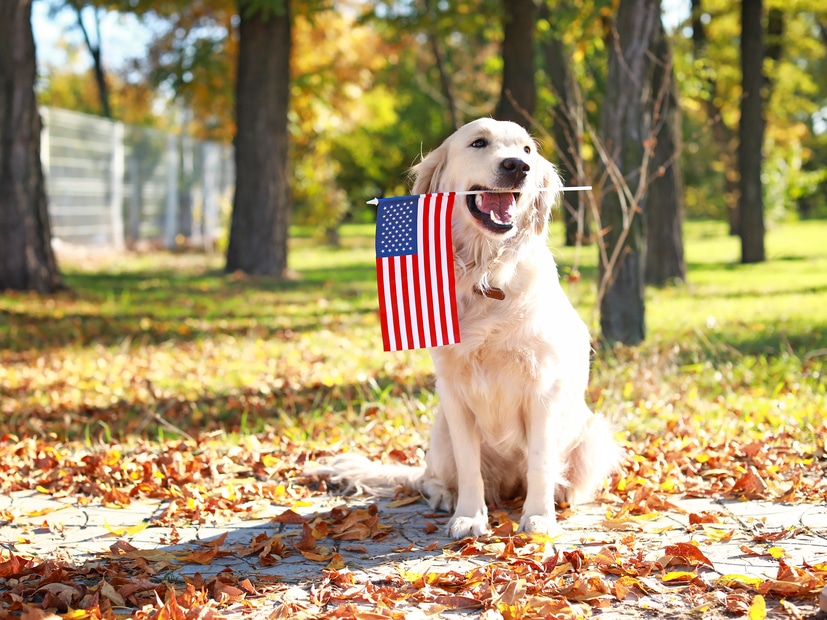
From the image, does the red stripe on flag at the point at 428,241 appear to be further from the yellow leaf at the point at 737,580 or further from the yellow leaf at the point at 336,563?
the yellow leaf at the point at 737,580

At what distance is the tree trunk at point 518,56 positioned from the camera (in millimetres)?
15828

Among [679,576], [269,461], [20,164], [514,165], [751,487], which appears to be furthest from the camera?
[20,164]

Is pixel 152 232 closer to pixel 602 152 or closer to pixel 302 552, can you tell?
pixel 602 152

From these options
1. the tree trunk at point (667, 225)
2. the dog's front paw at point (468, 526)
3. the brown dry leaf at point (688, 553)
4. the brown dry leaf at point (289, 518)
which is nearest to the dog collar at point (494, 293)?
the dog's front paw at point (468, 526)

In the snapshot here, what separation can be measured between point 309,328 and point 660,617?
7.88 m

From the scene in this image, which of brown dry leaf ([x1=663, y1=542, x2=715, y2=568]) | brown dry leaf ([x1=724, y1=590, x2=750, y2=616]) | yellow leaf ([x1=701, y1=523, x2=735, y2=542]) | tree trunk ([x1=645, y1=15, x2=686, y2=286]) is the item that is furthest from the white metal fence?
brown dry leaf ([x1=724, y1=590, x2=750, y2=616])

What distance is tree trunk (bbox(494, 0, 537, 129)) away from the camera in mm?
15828

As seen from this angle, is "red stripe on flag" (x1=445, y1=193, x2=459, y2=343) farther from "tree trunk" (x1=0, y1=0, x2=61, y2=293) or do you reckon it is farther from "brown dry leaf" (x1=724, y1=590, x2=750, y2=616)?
"tree trunk" (x1=0, y1=0, x2=61, y2=293)

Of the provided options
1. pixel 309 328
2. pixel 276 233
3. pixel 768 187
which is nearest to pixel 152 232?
pixel 276 233

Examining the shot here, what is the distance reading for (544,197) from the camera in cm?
426

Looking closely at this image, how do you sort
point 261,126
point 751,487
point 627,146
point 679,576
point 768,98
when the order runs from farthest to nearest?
point 768,98
point 261,126
point 627,146
point 751,487
point 679,576

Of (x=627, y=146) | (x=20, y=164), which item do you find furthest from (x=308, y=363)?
(x=20, y=164)

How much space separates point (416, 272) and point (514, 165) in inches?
24.9

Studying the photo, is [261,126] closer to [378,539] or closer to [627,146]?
[627,146]
